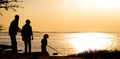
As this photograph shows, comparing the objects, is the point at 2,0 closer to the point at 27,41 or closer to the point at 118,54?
the point at 27,41

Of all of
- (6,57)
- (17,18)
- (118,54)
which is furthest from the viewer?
(118,54)

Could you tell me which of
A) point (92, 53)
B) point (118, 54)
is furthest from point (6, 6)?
point (118, 54)

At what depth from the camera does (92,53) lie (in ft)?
79.0

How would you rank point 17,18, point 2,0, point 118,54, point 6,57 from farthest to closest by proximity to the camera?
point 2,0 → point 118,54 → point 17,18 → point 6,57

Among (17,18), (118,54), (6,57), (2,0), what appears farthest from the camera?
(2,0)

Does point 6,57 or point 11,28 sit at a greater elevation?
point 11,28

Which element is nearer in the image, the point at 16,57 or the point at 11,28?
the point at 16,57

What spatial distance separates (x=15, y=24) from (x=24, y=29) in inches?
36.4

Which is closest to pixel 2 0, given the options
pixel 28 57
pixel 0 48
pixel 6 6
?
pixel 6 6

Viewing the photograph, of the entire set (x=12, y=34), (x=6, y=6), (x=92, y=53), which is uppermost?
(x=6, y=6)

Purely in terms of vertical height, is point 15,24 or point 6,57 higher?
point 15,24

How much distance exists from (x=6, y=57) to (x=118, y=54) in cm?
785

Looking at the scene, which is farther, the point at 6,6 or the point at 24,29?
the point at 6,6

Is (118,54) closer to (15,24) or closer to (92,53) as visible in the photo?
(92,53)
